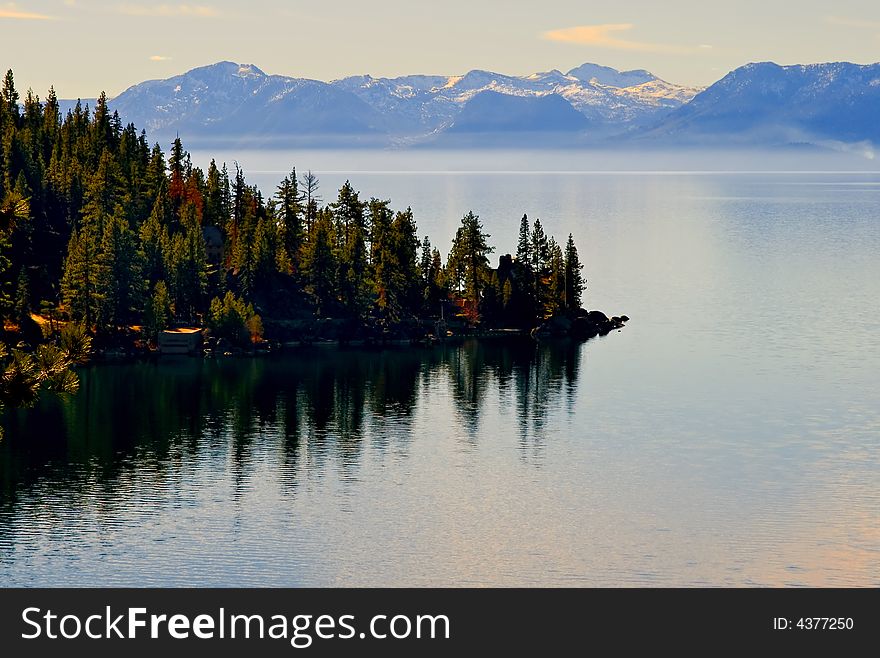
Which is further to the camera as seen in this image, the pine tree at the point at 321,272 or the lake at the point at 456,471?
the pine tree at the point at 321,272

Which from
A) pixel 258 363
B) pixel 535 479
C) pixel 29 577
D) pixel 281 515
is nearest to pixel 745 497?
pixel 535 479

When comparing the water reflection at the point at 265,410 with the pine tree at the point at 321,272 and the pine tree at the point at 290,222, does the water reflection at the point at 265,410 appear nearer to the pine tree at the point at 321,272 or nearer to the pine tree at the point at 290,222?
the pine tree at the point at 321,272

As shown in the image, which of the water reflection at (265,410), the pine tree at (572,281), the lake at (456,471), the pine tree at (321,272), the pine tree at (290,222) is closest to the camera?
the lake at (456,471)

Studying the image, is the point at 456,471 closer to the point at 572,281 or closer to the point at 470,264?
the point at 572,281

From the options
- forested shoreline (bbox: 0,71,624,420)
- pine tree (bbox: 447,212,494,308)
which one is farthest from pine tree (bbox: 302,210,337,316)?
pine tree (bbox: 447,212,494,308)

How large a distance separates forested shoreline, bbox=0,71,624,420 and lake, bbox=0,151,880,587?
1148 centimetres

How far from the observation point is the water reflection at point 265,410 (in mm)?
107750

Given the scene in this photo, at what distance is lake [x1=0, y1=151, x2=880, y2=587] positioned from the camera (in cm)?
8438

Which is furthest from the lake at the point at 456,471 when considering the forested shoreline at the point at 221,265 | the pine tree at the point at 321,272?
the pine tree at the point at 321,272

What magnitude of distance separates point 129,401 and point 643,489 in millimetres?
55337

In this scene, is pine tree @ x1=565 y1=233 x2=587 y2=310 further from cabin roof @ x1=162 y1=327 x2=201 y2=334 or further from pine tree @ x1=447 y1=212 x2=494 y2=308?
cabin roof @ x1=162 y1=327 x2=201 y2=334

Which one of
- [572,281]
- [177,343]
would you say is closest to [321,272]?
[177,343]

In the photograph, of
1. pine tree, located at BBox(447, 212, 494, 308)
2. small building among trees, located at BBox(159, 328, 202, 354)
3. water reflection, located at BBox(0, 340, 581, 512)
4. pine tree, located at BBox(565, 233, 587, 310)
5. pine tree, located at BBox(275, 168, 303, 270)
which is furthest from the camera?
pine tree, located at BBox(275, 168, 303, 270)

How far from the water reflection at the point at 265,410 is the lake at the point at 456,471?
0.39m
